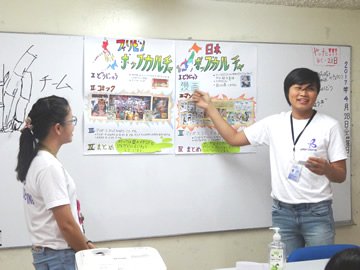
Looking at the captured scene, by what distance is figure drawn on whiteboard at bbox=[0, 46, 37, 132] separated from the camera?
2594 millimetres

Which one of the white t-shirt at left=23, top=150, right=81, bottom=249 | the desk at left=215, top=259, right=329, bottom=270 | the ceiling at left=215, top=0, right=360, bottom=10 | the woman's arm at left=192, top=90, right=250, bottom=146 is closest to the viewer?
the white t-shirt at left=23, top=150, right=81, bottom=249

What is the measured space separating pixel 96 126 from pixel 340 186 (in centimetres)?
194

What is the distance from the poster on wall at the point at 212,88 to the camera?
294 cm

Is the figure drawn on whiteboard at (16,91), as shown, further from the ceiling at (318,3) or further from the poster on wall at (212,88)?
the ceiling at (318,3)

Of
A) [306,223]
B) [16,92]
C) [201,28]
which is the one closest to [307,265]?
[306,223]

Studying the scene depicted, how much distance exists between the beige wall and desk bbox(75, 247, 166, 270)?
131cm

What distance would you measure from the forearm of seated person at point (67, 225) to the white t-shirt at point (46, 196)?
30 mm

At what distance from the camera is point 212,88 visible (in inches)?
118

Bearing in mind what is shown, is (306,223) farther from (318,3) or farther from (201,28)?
(318,3)

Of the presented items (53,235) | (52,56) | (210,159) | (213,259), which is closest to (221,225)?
(213,259)

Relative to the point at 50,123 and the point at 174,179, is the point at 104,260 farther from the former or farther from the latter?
the point at 174,179

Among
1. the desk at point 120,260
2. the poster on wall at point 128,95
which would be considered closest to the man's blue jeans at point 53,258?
the desk at point 120,260

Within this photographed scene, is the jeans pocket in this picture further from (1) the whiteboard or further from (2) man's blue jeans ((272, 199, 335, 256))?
(1) the whiteboard

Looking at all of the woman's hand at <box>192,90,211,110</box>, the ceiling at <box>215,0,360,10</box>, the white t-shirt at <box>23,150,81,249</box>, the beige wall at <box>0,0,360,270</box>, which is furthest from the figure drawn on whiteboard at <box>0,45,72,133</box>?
the ceiling at <box>215,0,360,10</box>
